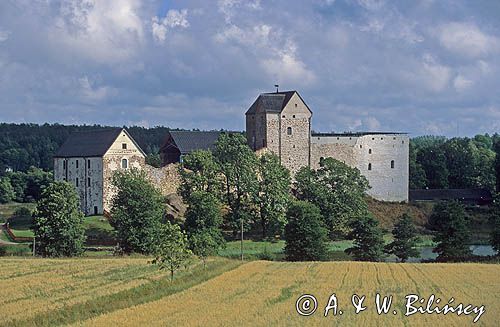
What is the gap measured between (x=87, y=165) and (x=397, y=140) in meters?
29.0

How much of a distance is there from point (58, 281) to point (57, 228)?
56.7 ft

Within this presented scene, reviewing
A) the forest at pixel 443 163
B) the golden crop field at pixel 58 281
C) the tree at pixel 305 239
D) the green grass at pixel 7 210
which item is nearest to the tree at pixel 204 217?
the tree at pixel 305 239

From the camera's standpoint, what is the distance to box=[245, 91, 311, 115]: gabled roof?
233ft

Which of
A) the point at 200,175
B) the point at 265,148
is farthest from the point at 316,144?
the point at 200,175

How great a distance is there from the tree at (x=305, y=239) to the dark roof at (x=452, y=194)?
32875 mm

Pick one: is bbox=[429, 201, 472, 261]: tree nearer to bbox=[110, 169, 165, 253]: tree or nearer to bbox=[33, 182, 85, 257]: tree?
bbox=[110, 169, 165, 253]: tree

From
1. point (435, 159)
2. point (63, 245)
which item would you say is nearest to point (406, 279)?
point (63, 245)

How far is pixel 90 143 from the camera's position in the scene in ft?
215

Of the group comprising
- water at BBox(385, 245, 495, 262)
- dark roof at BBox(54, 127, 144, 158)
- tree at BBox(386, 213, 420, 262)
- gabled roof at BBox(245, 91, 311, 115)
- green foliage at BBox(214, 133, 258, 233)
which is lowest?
water at BBox(385, 245, 495, 262)

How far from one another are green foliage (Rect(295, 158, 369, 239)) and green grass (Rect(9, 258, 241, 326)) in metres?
25.0

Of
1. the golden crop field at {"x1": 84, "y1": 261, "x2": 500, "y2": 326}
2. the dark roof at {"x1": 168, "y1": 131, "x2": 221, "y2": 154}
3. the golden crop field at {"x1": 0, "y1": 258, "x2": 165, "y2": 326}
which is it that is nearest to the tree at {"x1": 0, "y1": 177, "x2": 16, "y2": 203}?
the dark roof at {"x1": 168, "y1": 131, "x2": 221, "y2": 154}

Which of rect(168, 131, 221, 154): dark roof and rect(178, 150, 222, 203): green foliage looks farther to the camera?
rect(168, 131, 221, 154): dark roof

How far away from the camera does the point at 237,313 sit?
24.0 metres

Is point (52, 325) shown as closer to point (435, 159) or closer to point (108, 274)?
point (108, 274)
